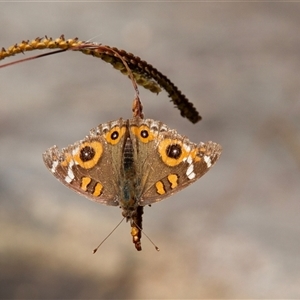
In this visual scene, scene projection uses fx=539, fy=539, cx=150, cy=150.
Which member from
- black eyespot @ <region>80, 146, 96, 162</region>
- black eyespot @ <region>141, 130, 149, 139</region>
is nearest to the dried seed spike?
black eyespot @ <region>141, 130, 149, 139</region>

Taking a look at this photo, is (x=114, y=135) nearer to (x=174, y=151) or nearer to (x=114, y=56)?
(x=174, y=151)

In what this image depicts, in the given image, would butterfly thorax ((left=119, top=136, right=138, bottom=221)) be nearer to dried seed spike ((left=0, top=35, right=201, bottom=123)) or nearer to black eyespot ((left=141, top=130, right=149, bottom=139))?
black eyespot ((left=141, top=130, right=149, bottom=139))

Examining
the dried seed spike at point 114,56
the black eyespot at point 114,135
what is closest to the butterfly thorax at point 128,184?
the black eyespot at point 114,135

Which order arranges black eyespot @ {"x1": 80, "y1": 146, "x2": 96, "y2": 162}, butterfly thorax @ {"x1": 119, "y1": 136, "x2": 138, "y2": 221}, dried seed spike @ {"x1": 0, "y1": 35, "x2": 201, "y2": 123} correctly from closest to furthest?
1. dried seed spike @ {"x1": 0, "y1": 35, "x2": 201, "y2": 123}
2. butterfly thorax @ {"x1": 119, "y1": 136, "x2": 138, "y2": 221}
3. black eyespot @ {"x1": 80, "y1": 146, "x2": 96, "y2": 162}

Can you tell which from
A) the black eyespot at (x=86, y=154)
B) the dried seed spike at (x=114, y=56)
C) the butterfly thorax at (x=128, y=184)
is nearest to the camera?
the dried seed spike at (x=114, y=56)

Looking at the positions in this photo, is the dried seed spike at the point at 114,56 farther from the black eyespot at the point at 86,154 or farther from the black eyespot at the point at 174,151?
the black eyespot at the point at 86,154

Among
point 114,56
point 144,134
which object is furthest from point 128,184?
point 114,56

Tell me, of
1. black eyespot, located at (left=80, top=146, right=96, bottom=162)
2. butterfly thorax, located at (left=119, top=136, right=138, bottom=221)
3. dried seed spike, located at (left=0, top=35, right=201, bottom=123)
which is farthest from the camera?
black eyespot, located at (left=80, top=146, right=96, bottom=162)

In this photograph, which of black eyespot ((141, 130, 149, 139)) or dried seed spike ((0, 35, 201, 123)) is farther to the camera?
black eyespot ((141, 130, 149, 139))

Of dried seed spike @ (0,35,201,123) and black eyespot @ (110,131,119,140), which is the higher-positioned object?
black eyespot @ (110,131,119,140)

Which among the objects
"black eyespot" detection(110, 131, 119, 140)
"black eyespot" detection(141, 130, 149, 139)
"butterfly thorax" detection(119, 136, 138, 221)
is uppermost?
"black eyespot" detection(110, 131, 119, 140)
